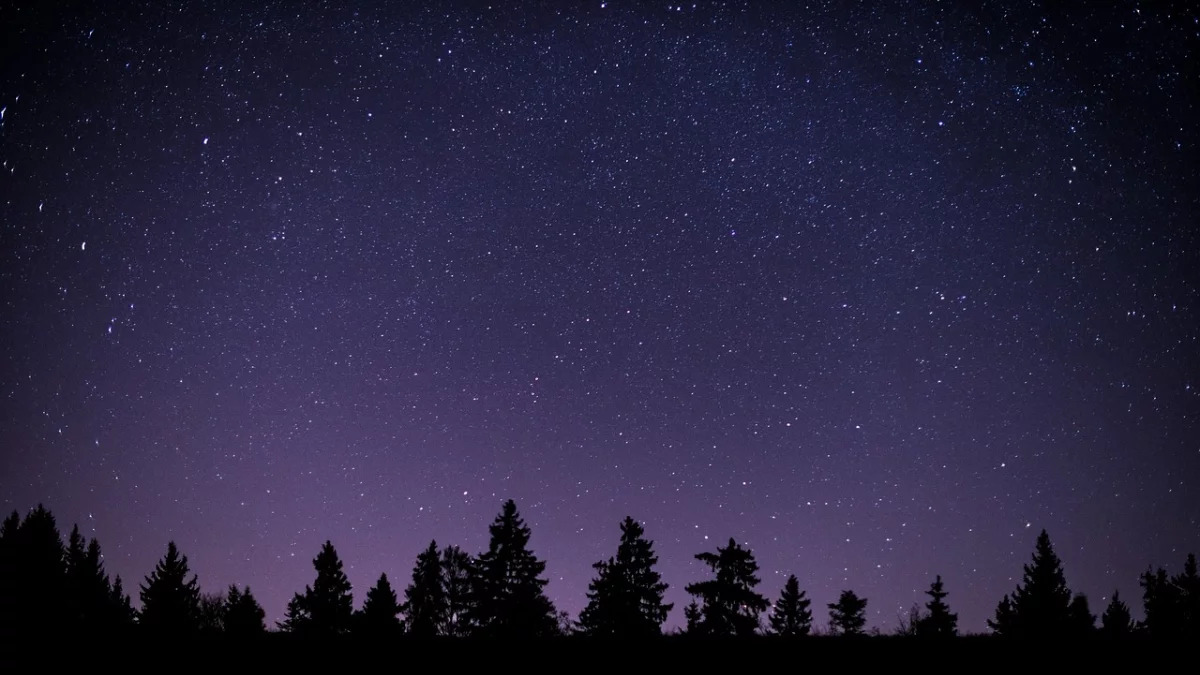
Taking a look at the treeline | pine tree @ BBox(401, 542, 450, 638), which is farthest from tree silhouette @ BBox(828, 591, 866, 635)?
pine tree @ BBox(401, 542, 450, 638)

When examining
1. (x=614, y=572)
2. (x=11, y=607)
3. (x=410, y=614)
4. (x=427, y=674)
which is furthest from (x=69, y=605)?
(x=427, y=674)

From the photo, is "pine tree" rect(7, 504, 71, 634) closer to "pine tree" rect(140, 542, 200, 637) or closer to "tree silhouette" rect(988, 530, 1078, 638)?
"pine tree" rect(140, 542, 200, 637)

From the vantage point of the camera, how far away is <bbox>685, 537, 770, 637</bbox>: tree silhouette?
29.0 metres

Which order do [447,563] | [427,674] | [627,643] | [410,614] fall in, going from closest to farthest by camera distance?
[427,674]
[627,643]
[410,614]
[447,563]

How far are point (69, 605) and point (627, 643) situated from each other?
1674 inches

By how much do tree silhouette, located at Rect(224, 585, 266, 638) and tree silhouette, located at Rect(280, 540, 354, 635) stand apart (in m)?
1.77

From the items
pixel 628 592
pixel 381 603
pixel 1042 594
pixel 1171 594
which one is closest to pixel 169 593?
pixel 381 603

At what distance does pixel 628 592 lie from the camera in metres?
28.5

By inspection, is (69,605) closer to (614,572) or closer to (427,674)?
(614,572)

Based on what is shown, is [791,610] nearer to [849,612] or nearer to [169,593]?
[849,612]

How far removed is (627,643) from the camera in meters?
8.58

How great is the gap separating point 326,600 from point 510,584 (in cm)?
877

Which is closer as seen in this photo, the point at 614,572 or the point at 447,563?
the point at 614,572

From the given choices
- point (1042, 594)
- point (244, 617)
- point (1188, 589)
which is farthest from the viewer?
point (1188, 589)
